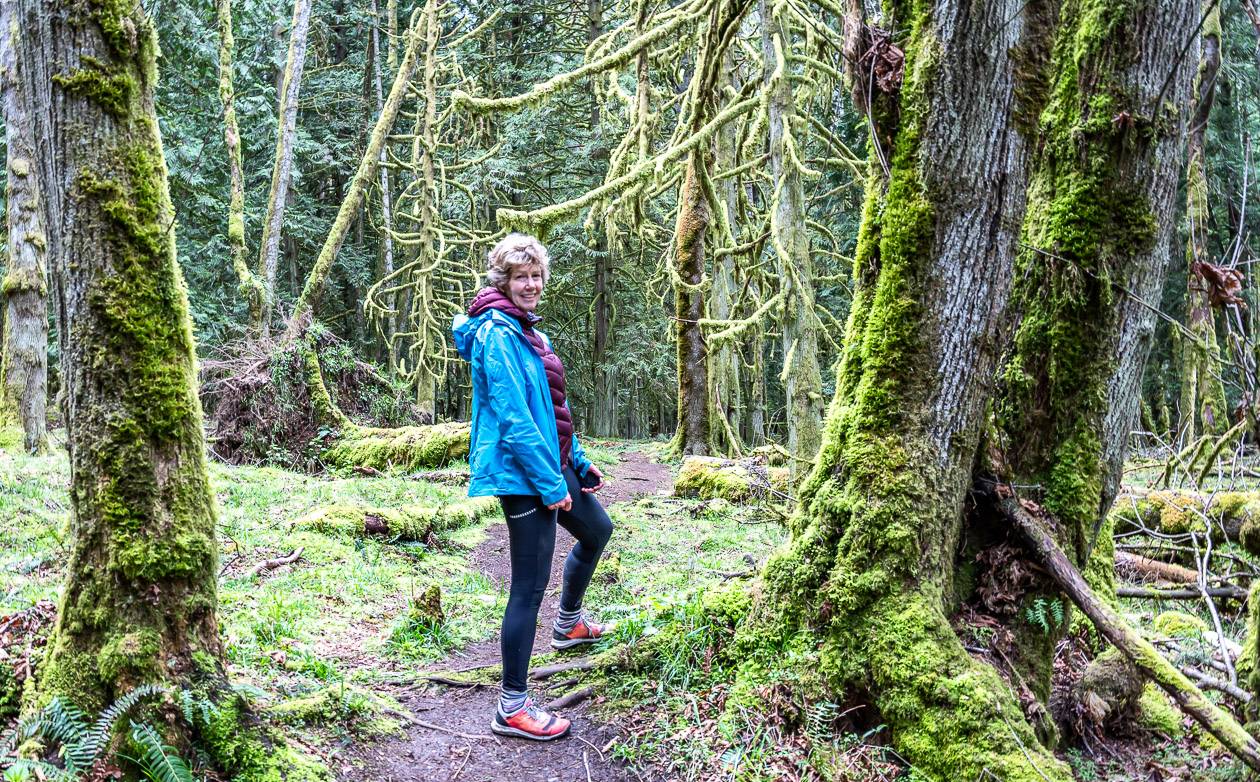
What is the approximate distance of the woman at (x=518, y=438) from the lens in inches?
154

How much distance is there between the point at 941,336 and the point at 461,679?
326 cm

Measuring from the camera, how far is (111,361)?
293 centimetres

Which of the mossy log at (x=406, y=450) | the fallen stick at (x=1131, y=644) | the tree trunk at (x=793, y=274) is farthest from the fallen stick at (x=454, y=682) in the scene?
the mossy log at (x=406, y=450)

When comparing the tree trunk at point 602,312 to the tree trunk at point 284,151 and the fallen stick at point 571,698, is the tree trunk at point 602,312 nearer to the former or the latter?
the tree trunk at point 284,151

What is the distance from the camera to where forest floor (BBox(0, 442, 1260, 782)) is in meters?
3.56

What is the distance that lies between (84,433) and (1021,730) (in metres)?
3.88

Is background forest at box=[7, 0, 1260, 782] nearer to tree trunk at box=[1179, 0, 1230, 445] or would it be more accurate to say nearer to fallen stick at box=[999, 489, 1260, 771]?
fallen stick at box=[999, 489, 1260, 771]

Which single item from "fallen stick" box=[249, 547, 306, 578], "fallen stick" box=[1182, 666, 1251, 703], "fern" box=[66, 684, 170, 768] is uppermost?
"fern" box=[66, 684, 170, 768]

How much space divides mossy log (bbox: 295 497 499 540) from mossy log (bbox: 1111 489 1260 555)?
678 cm

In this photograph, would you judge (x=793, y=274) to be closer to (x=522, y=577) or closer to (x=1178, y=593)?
(x=1178, y=593)

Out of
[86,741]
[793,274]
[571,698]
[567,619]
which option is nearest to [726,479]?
[793,274]

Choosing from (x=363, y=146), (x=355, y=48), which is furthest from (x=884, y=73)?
(x=355, y=48)

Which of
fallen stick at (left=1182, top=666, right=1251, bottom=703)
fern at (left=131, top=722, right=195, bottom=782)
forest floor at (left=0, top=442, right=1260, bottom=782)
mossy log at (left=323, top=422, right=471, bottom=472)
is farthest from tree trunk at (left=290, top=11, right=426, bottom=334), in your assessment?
fallen stick at (left=1182, top=666, right=1251, bottom=703)

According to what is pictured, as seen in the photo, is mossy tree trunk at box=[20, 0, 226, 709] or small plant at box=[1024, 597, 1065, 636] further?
small plant at box=[1024, 597, 1065, 636]
